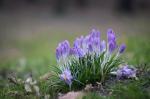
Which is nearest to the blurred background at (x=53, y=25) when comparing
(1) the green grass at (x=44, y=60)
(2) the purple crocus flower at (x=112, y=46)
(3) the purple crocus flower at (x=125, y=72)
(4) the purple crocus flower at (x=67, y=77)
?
(1) the green grass at (x=44, y=60)

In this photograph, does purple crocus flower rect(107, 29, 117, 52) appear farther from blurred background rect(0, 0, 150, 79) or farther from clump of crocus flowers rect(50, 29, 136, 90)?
blurred background rect(0, 0, 150, 79)

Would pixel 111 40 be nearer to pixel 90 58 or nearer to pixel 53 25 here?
pixel 90 58

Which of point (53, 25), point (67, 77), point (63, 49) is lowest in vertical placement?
point (67, 77)

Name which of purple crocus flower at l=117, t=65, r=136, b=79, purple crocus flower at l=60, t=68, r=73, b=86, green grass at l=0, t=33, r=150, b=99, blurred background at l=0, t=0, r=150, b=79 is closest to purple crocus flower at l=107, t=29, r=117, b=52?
purple crocus flower at l=117, t=65, r=136, b=79

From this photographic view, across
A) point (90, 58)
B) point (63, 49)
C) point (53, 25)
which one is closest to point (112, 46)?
point (90, 58)

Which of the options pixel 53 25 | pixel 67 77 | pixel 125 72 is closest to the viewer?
pixel 67 77

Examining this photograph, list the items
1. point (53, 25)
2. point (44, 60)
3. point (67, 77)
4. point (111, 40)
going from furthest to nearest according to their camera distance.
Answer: point (53, 25) < point (44, 60) < point (111, 40) < point (67, 77)

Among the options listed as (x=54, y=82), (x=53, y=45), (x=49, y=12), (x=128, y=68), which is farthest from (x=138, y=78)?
(x=49, y=12)

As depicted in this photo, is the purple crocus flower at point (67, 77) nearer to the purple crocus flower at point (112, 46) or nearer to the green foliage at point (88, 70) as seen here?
the green foliage at point (88, 70)
